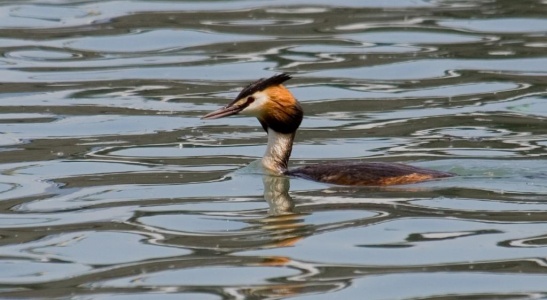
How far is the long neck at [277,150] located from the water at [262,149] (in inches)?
6.1

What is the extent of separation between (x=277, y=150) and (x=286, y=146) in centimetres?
7

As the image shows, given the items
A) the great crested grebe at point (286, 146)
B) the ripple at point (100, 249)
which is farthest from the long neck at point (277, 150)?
the ripple at point (100, 249)

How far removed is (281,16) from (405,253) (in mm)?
9452

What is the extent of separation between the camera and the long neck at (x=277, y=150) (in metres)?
11.1

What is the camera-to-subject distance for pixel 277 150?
11125 mm

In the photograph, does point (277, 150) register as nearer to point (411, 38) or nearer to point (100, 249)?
point (100, 249)

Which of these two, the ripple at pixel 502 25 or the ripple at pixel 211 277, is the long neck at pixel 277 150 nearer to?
the ripple at pixel 211 277

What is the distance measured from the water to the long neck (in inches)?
6.1

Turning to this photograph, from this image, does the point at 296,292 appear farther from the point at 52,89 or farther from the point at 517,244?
the point at 52,89

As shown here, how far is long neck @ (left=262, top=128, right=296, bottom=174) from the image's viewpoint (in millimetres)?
11133

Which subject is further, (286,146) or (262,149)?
(262,149)

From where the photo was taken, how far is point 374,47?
16297 millimetres

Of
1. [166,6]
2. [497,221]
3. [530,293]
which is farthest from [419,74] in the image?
[530,293]

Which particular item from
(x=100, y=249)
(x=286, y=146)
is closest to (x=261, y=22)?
(x=286, y=146)
